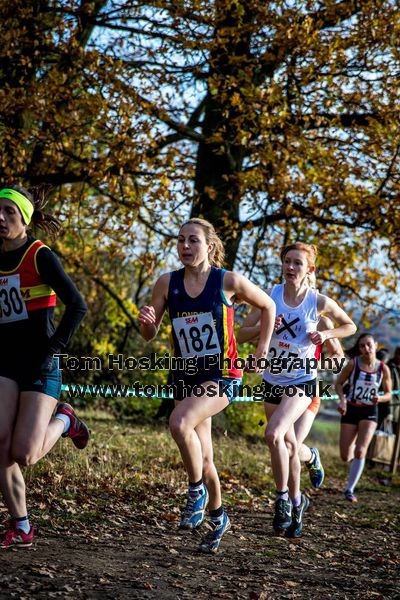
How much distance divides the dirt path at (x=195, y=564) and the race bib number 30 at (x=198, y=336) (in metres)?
1.35

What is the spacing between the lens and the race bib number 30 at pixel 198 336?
206 inches

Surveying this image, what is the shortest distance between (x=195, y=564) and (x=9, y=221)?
7.92 feet

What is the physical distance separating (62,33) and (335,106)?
4031 mm

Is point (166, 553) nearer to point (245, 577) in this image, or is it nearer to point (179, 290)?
point (245, 577)

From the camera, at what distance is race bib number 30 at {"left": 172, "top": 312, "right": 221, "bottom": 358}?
5223 mm

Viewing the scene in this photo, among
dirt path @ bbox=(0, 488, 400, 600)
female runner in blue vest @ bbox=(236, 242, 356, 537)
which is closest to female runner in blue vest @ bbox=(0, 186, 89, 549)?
dirt path @ bbox=(0, 488, 400, 600)

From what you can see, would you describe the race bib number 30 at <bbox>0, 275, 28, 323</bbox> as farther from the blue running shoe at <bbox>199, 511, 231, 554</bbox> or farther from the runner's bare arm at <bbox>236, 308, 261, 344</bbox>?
the runner's bare arm at <bbox>236, 308, 261, 344</bbox>

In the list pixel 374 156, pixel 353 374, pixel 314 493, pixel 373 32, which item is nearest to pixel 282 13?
pixel 373 32

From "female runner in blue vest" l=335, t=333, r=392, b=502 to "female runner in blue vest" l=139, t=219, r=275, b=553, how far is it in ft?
14.4

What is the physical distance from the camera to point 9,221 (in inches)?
184

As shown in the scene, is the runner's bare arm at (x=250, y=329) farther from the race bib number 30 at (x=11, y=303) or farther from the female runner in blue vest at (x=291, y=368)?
the race bib number 30 at (x=11, y=303)

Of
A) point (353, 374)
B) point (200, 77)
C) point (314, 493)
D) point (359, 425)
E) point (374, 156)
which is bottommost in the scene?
point (314, 493)

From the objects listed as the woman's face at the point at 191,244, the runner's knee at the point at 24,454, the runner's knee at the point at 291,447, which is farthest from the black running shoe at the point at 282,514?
the runner's knee at the point at 24,454

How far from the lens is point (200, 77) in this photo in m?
11.7
